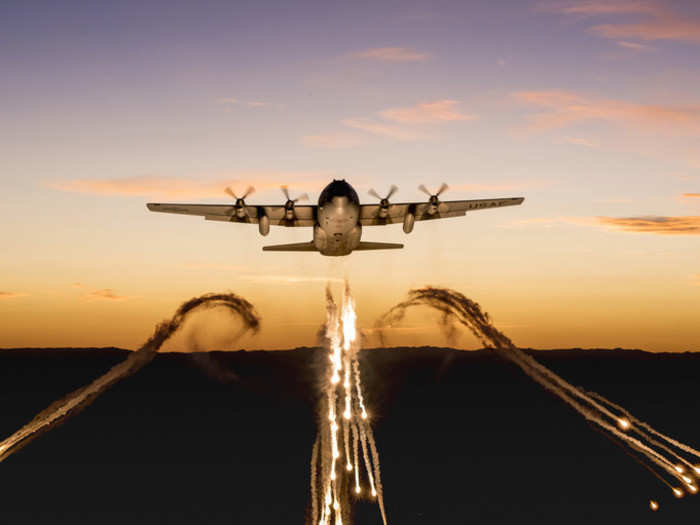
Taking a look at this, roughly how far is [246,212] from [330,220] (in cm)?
1350

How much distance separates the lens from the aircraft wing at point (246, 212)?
282 feet

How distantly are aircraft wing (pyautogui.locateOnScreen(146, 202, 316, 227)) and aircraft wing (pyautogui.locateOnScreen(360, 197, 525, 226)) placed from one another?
6.61m

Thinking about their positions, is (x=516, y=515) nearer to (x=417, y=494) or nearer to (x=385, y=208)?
(x=417, y=494)

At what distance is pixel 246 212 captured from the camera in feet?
280

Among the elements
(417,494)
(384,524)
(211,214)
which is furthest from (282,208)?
(417,494)

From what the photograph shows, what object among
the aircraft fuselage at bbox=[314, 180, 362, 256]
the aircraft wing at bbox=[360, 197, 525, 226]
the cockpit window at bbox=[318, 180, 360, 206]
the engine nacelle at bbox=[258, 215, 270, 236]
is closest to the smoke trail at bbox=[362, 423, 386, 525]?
the aircraft wing at bbox=[360, 197, 525, 226]

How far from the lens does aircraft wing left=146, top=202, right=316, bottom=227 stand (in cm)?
8581

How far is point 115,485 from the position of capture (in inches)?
6895


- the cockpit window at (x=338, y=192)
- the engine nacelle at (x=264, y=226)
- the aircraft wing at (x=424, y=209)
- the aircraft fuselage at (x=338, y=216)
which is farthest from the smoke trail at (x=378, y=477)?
the cockpit window at (x=338, y=192)

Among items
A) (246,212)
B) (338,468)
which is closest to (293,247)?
(246,212)

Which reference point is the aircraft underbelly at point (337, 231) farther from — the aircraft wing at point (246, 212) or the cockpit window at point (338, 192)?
the aircraft wing at point (246, 212)

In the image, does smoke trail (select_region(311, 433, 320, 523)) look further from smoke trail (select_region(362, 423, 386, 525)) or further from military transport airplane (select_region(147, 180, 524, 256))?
military transport airplane (select_region(147, 180, 524, 256))

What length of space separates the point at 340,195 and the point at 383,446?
13219cm

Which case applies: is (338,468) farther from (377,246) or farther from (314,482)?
(377,246)
